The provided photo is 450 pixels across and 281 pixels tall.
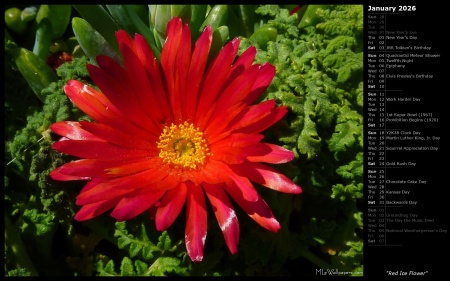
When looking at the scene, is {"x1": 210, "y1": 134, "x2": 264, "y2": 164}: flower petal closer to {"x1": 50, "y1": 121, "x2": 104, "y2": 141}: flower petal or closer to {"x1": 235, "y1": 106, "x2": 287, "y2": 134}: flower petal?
{"x1": 235, "y1": 106, "x2": 287, "y2": 134}: flower petal

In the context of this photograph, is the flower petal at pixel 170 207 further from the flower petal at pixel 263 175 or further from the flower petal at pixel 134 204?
Result: the flower petal at pixel 263 175

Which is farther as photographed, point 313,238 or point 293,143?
point 313,238

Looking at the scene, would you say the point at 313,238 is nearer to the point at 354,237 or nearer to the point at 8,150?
the point at 354,237

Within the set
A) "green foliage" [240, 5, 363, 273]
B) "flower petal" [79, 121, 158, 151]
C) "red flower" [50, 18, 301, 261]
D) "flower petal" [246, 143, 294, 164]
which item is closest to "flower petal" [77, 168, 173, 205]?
"red flower" [50, 18, 301, 261]

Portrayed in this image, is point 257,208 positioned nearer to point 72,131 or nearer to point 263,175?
point 263,175

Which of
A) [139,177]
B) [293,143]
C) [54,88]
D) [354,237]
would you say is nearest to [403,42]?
[293,143]

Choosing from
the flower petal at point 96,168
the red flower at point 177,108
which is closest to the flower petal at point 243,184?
the red flower at point 177,108
